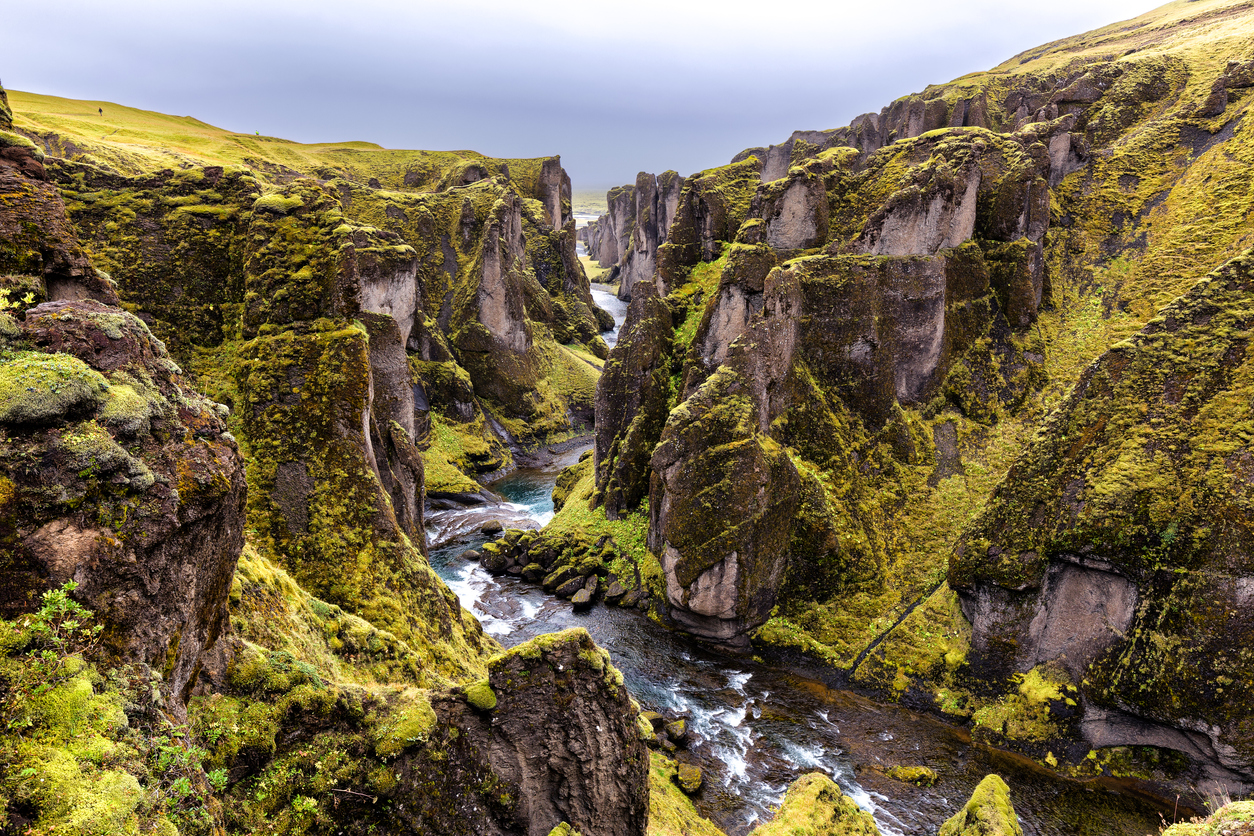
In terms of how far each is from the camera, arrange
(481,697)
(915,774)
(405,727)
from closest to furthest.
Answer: (405,727) → (481,697) → (915,774)

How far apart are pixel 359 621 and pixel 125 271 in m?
13.4

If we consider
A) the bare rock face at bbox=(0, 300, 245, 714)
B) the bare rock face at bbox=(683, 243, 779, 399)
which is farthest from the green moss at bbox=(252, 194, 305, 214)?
the bare rock face at bbox=(683, 243, 779, 399)

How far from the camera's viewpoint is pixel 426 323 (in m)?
54.2

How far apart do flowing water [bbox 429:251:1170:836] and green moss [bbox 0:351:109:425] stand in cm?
2010

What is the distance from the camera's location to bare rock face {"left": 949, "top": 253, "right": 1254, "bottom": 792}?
18234mm

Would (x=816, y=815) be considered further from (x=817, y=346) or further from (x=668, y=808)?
(x=817, y=346)

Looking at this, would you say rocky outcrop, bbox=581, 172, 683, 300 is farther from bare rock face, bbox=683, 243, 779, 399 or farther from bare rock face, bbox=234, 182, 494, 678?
bare rock face, bbox=234, 182, 494, 678

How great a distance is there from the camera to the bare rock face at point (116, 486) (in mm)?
5523

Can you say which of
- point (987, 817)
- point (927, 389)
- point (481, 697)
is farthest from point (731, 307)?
point (481, 697)

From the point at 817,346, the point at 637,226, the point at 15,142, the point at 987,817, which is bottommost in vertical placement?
the point at 987,817

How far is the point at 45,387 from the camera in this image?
590cm

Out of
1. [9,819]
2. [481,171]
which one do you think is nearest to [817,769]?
[9,819]

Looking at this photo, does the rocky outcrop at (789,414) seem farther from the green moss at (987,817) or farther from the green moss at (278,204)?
the green moss at (278,204)

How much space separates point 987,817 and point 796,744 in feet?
29.8
